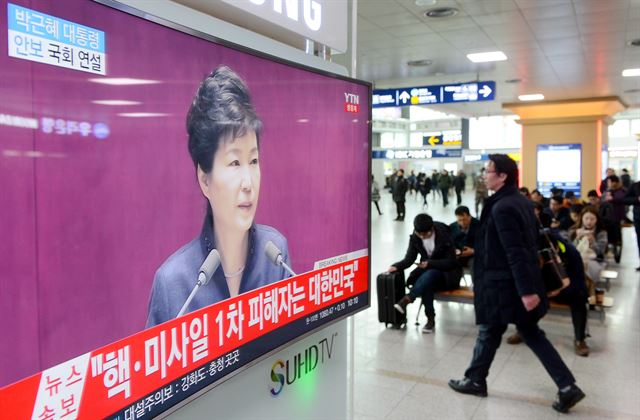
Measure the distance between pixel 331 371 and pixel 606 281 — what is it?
A: 247 inches

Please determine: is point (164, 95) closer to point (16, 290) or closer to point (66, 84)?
point (66, 84)

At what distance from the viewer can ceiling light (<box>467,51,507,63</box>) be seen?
367 inches

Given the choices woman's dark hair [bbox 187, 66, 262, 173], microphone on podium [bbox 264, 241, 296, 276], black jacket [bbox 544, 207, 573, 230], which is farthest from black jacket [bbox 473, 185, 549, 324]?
black jacket [bbox 544, 207, 573, 230]

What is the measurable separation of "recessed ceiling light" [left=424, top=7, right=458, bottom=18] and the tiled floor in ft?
12.5

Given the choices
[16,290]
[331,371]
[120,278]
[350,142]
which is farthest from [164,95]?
[331,371]

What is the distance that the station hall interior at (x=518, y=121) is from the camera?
3934mm

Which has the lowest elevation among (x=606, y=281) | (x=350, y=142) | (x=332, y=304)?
(x=606, y=281)

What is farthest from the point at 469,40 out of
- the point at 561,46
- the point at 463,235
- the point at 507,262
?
the point at 507,262

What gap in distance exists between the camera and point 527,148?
55.9 ft

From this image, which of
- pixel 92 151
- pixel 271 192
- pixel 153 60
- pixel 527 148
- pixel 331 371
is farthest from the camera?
pixel 527 148

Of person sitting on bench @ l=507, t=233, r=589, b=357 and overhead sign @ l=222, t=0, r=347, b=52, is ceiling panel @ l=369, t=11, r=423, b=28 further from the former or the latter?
overhead sign @ l=222, t=0, r=347, b=52

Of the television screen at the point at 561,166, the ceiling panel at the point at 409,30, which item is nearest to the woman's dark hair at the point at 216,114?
the ceiling panel at the point at 409,30

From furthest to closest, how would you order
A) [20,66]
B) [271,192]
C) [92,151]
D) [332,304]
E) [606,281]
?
[606,281]
[332,304]
[271,192]
[92,151]
[20,66]

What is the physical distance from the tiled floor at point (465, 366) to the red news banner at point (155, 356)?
7.02 ft
